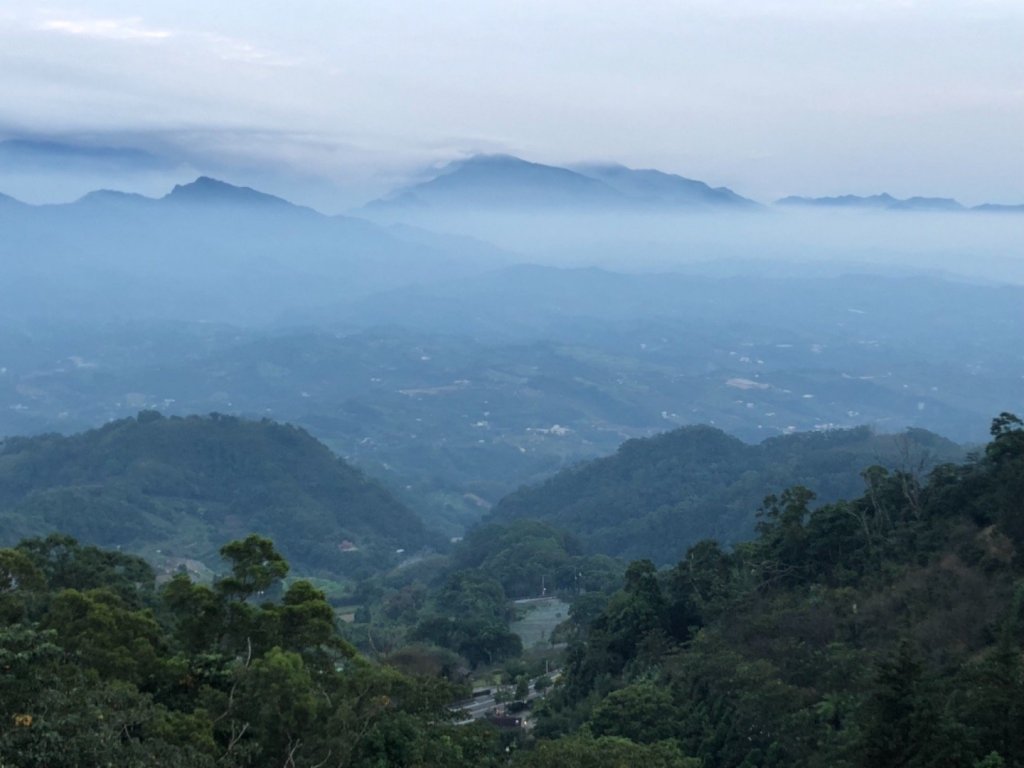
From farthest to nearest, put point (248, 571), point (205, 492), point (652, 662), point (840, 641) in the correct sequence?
1. point (205, 492)
2. point (652, 662)
3. point (840, 641)
4. point (248, 571)

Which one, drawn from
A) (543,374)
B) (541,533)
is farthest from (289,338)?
(541,533)

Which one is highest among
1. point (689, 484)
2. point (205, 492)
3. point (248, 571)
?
point (248, 571)

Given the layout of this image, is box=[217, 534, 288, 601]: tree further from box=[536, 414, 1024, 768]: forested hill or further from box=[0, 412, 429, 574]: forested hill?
box=[0, 412, 429, 574]: forested hill

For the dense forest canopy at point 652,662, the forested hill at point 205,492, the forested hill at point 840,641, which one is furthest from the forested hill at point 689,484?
the dense forest canopy at point 652,662

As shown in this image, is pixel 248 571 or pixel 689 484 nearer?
pixel 248 571

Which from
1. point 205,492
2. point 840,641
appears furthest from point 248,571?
point 205,492

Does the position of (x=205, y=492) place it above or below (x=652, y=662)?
below

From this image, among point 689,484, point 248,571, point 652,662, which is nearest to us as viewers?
point 248,571

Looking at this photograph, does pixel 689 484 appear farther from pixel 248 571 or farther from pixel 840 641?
pixel 248 571

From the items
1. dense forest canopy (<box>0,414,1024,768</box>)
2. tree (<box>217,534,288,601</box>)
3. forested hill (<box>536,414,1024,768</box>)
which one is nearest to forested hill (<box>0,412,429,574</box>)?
forested hill (<box>536,414,1024,768</box>)
